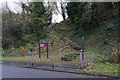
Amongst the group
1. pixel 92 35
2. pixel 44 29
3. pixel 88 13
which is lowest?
pixel 92 35

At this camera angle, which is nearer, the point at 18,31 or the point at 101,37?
the point at 101,37

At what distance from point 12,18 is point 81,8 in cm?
1307

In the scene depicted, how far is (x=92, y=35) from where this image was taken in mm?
17406

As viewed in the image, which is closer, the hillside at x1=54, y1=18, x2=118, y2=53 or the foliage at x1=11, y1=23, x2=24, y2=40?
the hillside at x1=54, y1=18, x2=118, y2=53

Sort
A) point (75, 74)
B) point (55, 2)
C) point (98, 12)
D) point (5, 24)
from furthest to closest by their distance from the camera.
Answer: point (55, 2) → point (5, 24) → point (98, 12) → point (75, 74)

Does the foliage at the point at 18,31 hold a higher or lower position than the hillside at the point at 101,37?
higher

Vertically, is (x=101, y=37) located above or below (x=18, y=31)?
below

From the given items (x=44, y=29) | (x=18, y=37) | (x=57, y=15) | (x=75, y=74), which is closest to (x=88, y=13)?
(x=44, y=29)

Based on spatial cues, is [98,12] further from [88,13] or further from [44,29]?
[44,29]

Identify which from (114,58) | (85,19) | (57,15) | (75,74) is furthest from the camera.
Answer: (57,15)

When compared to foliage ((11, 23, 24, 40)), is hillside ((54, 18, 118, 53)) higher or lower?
lower

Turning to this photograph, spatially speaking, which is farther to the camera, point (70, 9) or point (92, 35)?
point (70, 9)

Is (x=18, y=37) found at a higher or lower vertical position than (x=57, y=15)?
lower

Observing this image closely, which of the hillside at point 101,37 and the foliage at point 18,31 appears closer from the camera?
the hillside at point 101,37
